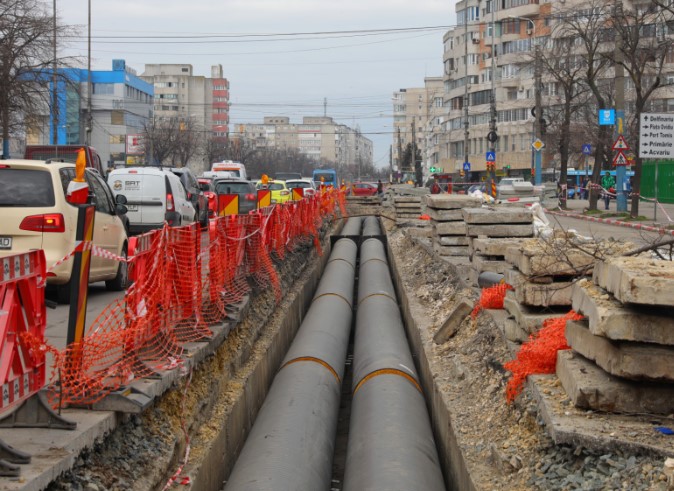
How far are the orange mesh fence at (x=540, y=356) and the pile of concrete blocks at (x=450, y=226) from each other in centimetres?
933

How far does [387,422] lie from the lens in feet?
28.1

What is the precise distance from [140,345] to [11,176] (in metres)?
4.70

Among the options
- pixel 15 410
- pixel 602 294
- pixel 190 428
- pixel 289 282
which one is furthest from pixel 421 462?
pixel 289 282

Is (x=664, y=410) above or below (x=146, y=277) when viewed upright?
below

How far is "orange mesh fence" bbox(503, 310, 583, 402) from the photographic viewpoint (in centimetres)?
709

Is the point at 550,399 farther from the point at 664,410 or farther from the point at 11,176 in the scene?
the point at 11,176

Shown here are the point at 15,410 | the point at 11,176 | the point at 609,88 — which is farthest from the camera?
the point at 609,88

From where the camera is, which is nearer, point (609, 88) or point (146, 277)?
point (146, 277)

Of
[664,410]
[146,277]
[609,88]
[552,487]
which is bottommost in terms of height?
[552,487]

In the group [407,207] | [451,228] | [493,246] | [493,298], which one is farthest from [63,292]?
[407,207]

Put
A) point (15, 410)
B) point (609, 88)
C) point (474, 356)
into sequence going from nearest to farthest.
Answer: point (15, 410)
point (474, 356)
point (609, 88)

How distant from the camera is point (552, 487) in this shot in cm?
545

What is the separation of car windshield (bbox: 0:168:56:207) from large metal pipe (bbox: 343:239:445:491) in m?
4.11

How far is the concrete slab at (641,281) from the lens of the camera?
5.18 meters
